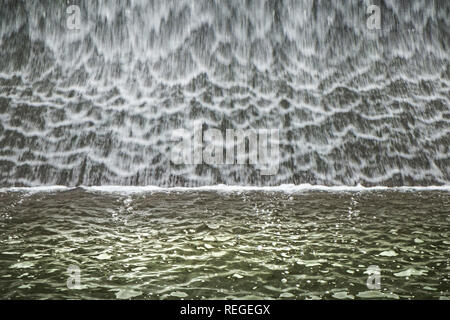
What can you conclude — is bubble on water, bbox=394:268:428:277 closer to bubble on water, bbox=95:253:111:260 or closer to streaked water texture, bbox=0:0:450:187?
bubble on water, bbox=95:253:111:260

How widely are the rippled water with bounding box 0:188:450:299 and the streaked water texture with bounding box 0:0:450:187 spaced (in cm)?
71

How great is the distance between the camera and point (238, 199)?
13.0 feet

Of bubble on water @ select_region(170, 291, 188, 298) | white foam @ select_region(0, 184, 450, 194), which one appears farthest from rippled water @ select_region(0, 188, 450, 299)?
white foam @ select_region(0, 184, 450, 194)

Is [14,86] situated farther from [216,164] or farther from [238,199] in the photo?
[238,199]

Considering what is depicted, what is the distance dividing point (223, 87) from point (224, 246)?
2.60 meters

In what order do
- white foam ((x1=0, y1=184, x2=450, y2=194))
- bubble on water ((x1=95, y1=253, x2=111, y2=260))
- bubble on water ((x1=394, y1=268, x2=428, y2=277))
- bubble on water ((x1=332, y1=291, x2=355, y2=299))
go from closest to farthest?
1. bubble on water ((x1=332, y1=291, x2=355, y2=299))
2. bubble on water ((x1=394, y1=268, x2=428, y2=277))
3. bubble on water ((x1=95, y1=253, x2=111, y2=260))
4. white foam ((x1=0, y1=184, x2=450, y2=194))

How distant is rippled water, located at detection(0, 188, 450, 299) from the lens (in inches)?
82.7

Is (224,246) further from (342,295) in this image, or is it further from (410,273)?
(410,273)

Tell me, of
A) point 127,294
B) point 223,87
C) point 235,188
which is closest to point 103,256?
point 127,294

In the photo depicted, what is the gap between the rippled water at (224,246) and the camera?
2102 mm

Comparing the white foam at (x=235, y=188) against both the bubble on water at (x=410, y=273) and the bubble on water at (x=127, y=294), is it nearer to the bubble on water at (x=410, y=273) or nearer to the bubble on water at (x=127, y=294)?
the bubble on water at (x=410, y=273)

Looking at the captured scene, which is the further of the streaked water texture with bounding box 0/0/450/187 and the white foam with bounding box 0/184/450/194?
the streaked water texture with bounding box 0/0/450/187

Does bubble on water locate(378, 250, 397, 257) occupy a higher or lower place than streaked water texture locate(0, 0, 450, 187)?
lower

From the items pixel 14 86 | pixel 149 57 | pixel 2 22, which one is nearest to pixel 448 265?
pixel 149 57
